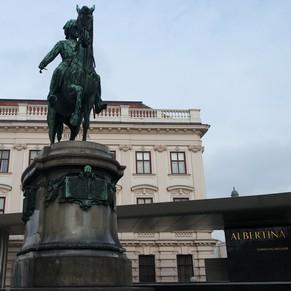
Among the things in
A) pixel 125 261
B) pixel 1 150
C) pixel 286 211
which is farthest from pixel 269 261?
pixel 1 150

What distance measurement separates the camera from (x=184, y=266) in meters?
31.7

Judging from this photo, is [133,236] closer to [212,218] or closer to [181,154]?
[181,154]

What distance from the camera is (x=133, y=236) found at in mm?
31781

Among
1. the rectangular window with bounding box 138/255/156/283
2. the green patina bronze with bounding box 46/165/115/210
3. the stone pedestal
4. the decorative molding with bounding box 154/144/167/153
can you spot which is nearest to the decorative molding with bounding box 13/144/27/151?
the decorative molding with bounding box 154/144/167/153

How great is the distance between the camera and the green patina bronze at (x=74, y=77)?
847 cm

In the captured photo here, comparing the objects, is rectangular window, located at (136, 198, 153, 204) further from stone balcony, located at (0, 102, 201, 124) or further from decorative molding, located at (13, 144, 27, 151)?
decorative molding, located at (13, 144, 27, 151)

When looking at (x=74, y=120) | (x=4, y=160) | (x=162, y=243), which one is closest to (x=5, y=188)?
(x=4, y=160)

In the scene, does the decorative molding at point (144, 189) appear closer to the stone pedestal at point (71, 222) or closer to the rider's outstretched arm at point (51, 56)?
the rider's outstretched arm at point (51, 56)

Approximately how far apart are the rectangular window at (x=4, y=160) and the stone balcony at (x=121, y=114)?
9.42ft

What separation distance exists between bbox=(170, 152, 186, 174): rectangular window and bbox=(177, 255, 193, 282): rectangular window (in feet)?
23.5

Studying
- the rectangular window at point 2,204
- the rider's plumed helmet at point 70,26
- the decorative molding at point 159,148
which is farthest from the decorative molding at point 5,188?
the rider's plumed helmet at point 70,26

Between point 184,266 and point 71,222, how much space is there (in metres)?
26.4

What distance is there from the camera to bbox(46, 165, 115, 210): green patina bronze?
725 cm

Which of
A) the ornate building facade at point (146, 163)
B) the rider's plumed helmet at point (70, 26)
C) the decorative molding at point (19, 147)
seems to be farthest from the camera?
the decorative molding at point (19, 147)
